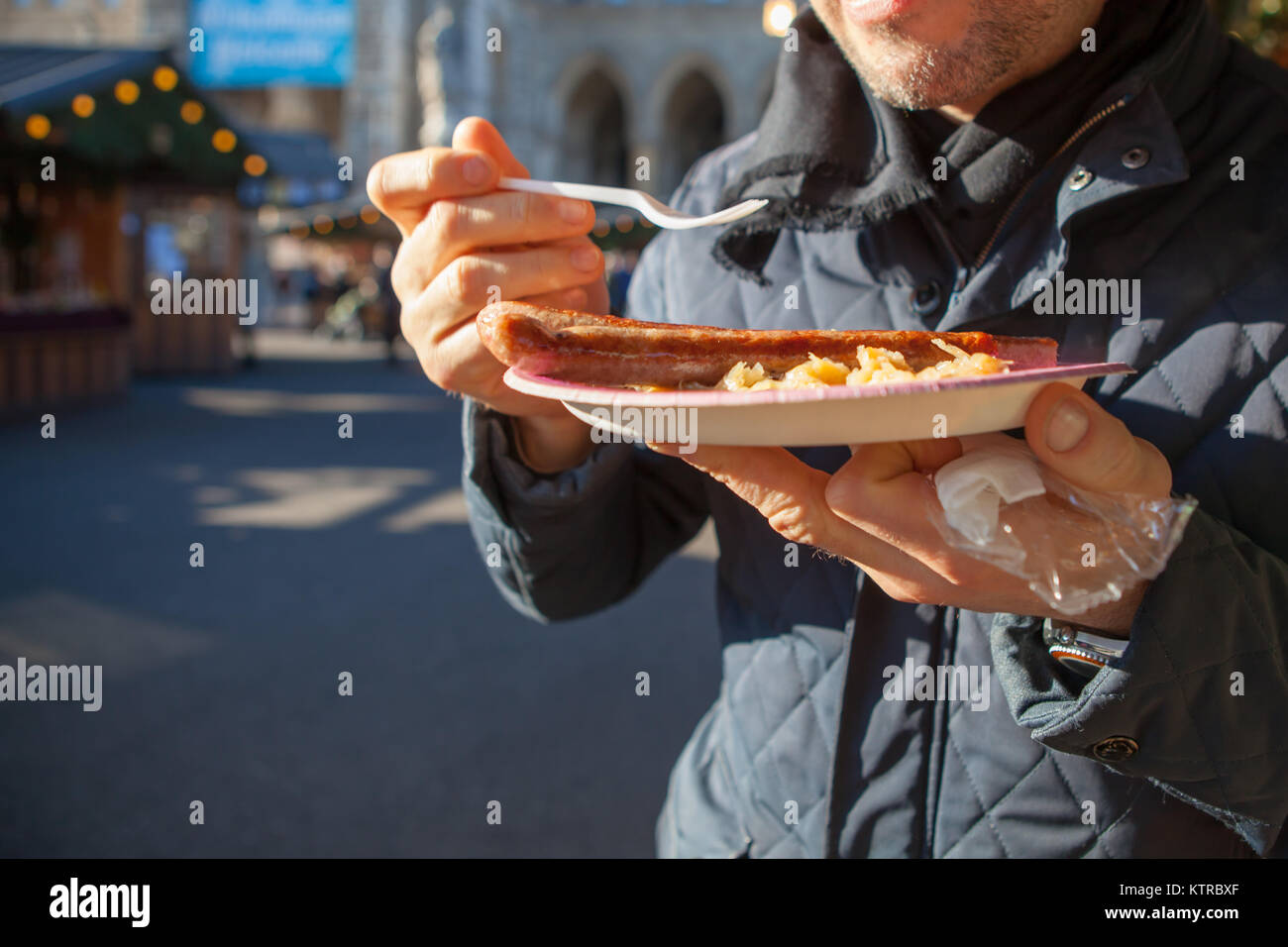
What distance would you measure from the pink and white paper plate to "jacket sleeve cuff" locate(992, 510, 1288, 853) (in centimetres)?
32

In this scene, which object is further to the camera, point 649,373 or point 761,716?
point 761,716

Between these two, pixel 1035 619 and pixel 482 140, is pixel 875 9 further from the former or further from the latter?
pixel 1035 619

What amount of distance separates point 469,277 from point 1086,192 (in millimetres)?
886

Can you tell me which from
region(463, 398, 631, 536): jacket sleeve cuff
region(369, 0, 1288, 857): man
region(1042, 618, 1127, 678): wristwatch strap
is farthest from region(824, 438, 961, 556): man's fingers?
region(463, 398, 631, 536): jacket sleeve cuff

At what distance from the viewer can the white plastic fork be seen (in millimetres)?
1453

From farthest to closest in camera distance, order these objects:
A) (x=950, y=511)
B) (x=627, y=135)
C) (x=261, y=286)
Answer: (x=627, y=135)
(x=261, y=286)
(x=950, y=511)

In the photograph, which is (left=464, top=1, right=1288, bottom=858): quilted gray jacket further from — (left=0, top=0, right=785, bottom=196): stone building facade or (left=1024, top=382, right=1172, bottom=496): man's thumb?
(left=0, top=0, right=785, bottom=196): stone building facade

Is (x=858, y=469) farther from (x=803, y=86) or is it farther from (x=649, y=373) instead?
(x=803, y=86)

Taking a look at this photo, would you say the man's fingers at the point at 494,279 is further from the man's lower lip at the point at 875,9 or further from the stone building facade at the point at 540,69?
the stone building facade at the point at 540,69

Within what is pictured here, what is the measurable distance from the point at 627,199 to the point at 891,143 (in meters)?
0.47

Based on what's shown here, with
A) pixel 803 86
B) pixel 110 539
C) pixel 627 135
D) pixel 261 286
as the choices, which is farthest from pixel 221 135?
pixel 627 135

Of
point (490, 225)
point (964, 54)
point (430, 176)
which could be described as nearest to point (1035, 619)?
point (964, 54)

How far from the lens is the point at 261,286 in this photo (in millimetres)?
28391

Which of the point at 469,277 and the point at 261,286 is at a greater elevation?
the point at 261,286
